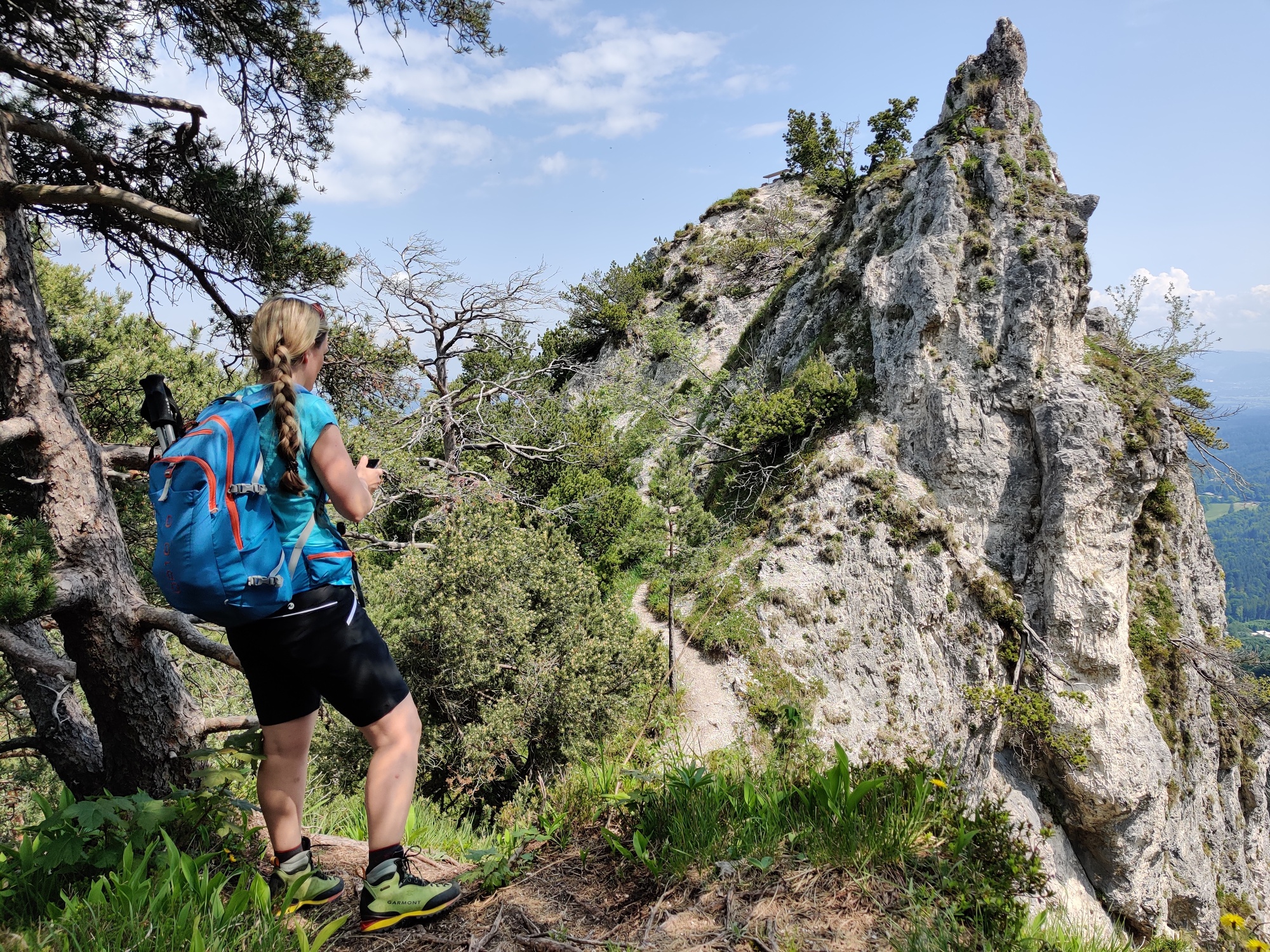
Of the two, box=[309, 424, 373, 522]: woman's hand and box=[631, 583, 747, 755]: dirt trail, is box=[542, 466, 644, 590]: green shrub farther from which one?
box=[309, 424, 373, 522]: woman's hand

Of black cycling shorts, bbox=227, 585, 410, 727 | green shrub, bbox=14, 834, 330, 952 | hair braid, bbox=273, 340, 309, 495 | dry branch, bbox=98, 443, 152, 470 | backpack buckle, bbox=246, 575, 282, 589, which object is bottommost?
green shrub, bbox=14, 834, 330, 952

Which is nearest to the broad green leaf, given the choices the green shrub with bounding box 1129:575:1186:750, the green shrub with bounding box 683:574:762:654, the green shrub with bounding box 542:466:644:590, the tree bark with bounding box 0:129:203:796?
the tree bark with bounding box 0:129:203:796

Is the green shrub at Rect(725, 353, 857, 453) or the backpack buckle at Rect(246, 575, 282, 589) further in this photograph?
the green shrub at Rect(725, 353, 857, 453)

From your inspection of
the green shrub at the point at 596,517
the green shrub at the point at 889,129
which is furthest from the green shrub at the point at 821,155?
the green shrub at the point at 596,517

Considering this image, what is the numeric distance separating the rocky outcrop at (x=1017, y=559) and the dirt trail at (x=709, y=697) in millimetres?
1105

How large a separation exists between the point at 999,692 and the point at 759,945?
392 inches

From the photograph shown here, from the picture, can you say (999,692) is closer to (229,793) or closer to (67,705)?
(229,793)

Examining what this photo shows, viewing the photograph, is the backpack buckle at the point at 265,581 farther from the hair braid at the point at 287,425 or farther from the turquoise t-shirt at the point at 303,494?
the hair braid at the point at 287,425

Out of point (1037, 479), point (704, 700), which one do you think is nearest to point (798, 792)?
point (704, 700)

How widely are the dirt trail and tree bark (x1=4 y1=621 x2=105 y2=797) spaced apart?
24.0 ft

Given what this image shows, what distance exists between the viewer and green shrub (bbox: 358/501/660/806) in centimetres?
785

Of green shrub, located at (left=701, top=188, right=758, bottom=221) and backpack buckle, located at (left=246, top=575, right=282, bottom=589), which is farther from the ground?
green shrub, located at (left=701, top=188, right=758, bottom=221)

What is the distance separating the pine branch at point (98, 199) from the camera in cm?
290

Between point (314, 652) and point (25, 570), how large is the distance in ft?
4.76
